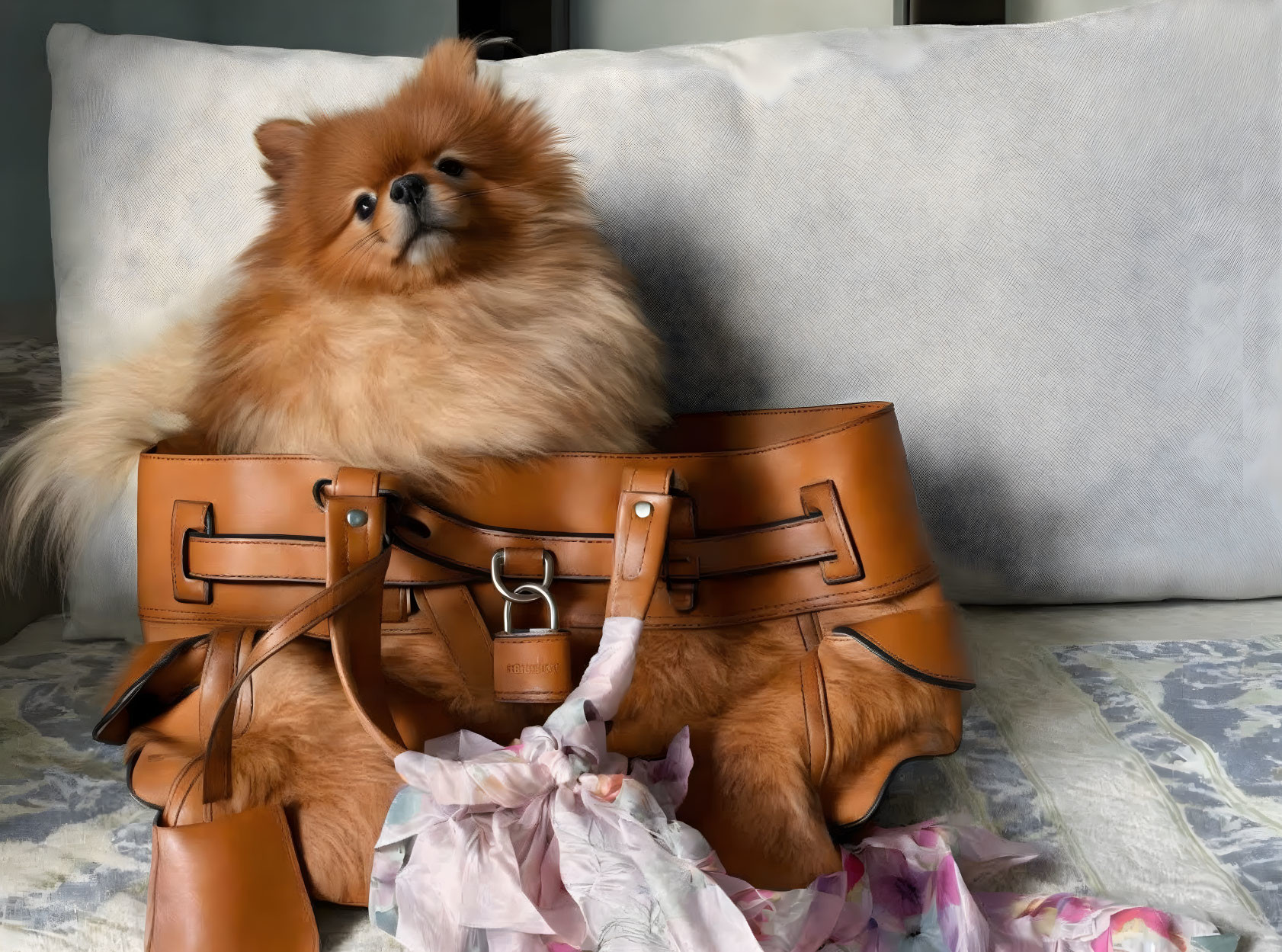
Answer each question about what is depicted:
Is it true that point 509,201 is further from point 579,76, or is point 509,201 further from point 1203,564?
point 1203,564

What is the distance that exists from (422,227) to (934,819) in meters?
0.60

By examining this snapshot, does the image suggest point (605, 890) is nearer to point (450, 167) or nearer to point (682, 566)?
point (682, 566)

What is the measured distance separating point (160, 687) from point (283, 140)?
0.47 m

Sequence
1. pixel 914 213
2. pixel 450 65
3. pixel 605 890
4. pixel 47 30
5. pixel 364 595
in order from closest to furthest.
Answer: pixel 605 890 < pixel 364 595 < pixel 450 65 < pixel 914 213 < pixel 47 30

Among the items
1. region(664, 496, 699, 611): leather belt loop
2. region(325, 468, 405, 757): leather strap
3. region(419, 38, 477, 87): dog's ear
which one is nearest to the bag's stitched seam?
region(664, 496, 699, 611): leather belt loop

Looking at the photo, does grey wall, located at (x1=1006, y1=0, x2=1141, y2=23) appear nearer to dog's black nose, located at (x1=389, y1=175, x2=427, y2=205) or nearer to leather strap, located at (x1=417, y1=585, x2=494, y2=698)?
dog's black nose, located at (x1=389, y1=175, x2=427, y2=205)

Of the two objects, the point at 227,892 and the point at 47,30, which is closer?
the point at 227,892

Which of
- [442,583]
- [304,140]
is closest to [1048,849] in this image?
[442,583]

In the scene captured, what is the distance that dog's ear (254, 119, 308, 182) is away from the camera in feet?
3.01

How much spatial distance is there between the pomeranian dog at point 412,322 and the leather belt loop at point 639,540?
9 cm

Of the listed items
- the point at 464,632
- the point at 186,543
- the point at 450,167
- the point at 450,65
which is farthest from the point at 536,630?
the point at 450,65

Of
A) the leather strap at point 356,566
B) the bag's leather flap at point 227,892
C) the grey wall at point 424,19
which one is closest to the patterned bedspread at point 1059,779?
the bag's leather flap at point 227,892

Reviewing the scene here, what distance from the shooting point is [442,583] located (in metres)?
0.81

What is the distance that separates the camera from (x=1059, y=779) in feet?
2.73
